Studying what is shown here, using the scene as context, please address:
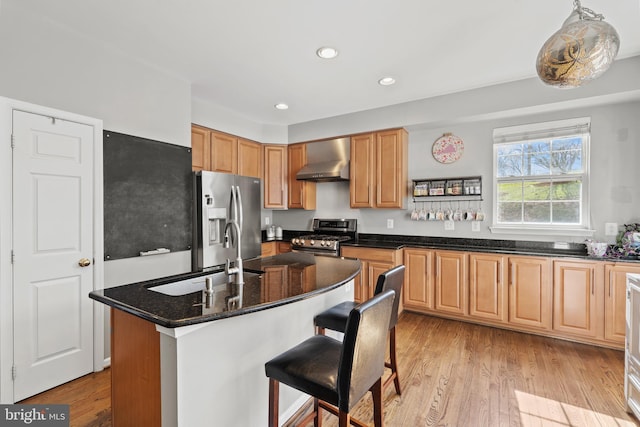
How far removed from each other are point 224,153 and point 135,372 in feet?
9.94

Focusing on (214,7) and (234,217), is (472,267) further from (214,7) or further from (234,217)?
(214,7)

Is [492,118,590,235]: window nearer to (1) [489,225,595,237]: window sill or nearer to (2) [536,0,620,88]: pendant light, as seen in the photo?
(1) [489,225,595,237]: window sill

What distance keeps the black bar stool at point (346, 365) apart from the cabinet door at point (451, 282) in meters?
2.35

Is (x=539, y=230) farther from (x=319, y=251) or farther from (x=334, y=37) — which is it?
(x=334, y=37)

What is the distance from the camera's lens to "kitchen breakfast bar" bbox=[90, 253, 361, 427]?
46.9 inches

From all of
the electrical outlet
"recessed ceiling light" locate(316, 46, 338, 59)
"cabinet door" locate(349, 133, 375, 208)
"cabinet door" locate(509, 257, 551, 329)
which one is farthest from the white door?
the electrical outlet

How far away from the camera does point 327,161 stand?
4.34m

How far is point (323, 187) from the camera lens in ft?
15.4

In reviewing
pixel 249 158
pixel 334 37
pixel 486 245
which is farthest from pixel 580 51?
pixel 249 158

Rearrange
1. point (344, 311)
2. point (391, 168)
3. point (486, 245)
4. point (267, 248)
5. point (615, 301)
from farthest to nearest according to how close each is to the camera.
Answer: point (267, 248), point (391, 168), point (486, 245), point (615, 301), point (344, 311)

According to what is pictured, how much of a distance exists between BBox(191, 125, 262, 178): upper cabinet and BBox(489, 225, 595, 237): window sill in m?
3.32

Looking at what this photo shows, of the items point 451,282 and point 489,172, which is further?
point 489,172

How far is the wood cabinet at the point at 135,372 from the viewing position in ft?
4.18

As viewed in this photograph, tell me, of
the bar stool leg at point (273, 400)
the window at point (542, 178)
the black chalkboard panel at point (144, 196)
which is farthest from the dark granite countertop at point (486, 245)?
the bar stool leg at point (273, 400)
